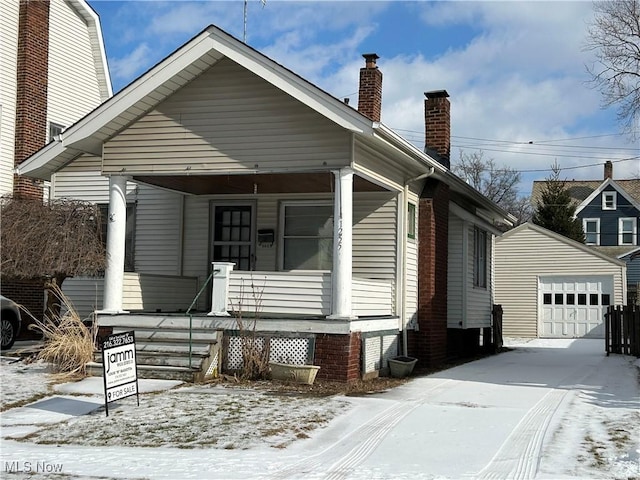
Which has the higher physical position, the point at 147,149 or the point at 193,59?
the point at 193,59

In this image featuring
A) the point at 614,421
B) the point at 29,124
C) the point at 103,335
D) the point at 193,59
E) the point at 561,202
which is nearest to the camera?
the point at 614,421

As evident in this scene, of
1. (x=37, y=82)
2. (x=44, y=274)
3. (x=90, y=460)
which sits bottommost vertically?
(x=90, y=460)

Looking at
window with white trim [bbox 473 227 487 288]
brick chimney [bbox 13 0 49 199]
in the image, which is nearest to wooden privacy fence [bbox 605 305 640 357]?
window with white trim [bbox 473 227 487 288]

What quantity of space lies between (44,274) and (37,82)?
35.0 ft

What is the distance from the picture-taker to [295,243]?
15.4 meters

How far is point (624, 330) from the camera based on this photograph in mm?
19984

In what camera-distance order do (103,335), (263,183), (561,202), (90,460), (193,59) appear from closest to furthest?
1. (90,460)
2. (193,59)
3. (103,335)
4. (263,183)
5. (561,202)

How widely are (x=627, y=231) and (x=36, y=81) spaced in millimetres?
35665

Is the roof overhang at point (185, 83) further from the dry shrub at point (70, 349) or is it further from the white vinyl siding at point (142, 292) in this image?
the dry shrub at point (70, 349)

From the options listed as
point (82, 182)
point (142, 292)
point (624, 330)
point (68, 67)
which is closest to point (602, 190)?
point (624, 330)

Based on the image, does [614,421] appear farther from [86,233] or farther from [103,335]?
[86,233]

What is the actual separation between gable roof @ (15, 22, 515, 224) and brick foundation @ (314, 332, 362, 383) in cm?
329

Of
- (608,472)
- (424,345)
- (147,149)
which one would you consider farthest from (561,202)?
(608,472)
